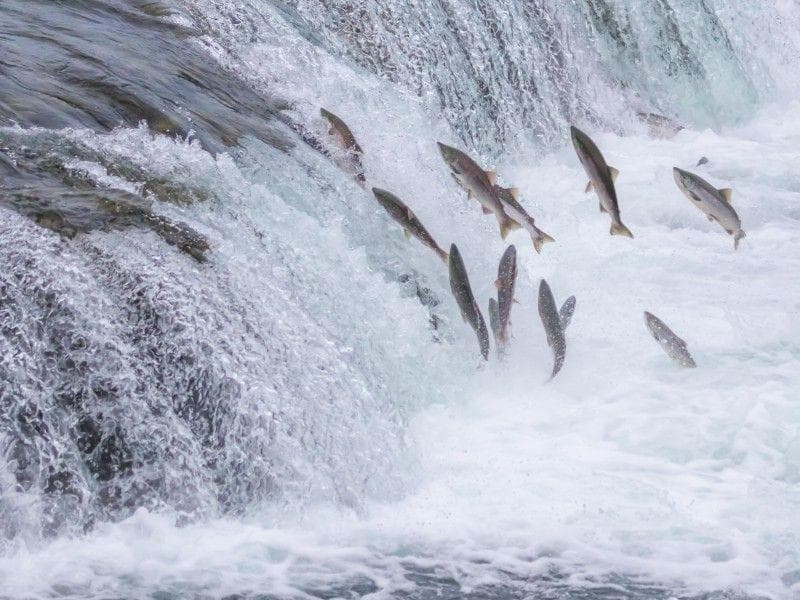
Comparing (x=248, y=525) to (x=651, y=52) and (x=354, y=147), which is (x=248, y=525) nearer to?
(x=354, y=147)

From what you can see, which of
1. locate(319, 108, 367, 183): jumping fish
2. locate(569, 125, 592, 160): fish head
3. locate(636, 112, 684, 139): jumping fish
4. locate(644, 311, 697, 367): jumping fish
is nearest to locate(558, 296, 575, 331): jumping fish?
locate(644, 311, 697, 367): jumping fish

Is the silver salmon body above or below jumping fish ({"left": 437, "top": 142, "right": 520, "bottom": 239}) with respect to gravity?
below

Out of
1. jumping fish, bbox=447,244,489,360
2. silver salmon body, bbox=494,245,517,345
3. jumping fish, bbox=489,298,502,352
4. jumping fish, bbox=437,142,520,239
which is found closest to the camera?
jumping fish, bbox=447,244,489,360

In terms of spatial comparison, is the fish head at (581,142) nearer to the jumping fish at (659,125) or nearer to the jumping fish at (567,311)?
the jumping fish at (567,311)

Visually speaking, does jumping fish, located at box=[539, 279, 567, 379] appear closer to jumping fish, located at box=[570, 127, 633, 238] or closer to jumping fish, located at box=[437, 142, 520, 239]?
jumping fish, located at box=[437, 142, 520, 239]

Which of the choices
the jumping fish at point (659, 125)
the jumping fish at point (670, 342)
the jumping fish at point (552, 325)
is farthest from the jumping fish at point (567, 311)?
the jumping fish at point (659, 125)

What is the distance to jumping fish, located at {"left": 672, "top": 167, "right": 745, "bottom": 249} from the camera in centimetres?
501

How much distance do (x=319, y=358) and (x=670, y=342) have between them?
1837 mm

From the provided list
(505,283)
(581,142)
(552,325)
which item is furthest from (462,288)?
(581,142)

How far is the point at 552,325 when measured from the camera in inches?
191

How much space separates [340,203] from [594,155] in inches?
46.4

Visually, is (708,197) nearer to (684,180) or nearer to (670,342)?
(684,180)

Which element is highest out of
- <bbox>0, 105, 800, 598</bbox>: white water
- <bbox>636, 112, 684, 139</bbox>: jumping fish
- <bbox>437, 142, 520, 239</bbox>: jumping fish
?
<bbox>636, 112, 684, 139</bbox>: jumping fish

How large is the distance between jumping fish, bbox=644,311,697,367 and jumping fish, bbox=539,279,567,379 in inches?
16.7
